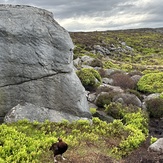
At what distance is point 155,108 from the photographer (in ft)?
77.7

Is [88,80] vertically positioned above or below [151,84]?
above

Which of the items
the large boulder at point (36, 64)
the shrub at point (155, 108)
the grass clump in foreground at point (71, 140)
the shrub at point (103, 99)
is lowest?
the shrub at point (155, 108)

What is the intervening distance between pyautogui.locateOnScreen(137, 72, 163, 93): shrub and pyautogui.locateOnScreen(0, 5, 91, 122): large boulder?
1328 centimetres

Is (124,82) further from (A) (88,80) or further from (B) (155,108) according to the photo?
(B) (155,108)

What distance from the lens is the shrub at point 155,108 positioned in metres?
23.6

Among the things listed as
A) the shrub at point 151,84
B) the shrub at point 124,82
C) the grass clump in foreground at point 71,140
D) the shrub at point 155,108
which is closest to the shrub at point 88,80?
the shrub at point 124,82

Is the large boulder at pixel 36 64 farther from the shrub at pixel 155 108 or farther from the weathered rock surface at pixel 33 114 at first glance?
the shrub at pixel 155 108

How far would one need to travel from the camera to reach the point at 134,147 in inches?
614

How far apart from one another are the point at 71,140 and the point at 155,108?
1110 cm

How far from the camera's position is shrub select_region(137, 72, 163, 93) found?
30.2 metres

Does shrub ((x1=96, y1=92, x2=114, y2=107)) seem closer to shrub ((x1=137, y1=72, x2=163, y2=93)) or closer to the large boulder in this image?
the large boulder

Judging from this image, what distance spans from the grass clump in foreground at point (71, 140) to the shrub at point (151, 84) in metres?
11.9

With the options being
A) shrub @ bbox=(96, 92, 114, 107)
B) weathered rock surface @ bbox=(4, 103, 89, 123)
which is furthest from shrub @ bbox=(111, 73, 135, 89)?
weathered rock surface @ bbox=(4, 103, 89, 123)

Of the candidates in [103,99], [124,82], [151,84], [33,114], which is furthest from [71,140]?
[151,84]
